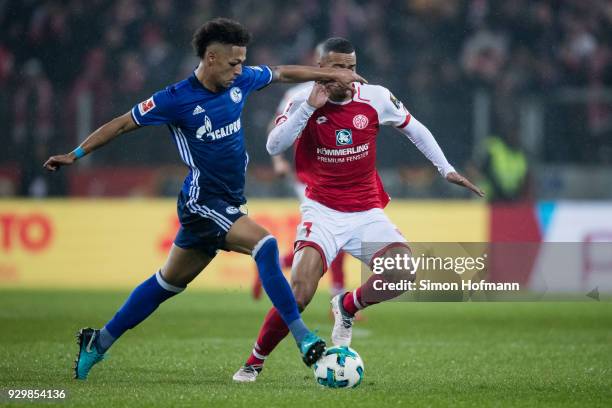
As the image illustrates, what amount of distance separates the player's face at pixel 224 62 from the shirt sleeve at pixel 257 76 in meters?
0.22

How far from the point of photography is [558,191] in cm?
1523

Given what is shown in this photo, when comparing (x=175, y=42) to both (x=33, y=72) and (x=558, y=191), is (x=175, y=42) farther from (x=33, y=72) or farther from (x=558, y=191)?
(x=558, y=191)

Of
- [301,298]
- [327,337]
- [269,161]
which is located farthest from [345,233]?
[269,161]

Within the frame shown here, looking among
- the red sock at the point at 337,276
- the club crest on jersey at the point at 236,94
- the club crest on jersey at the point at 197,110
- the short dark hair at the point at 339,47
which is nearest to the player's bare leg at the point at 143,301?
the club crest on jersey at the point at 197,110

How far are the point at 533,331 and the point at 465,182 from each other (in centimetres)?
345

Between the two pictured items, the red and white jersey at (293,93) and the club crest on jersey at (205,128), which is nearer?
the club crest on jersey at (205,128)

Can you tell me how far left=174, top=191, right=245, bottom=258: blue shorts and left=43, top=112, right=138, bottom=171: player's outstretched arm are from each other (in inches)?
21.8

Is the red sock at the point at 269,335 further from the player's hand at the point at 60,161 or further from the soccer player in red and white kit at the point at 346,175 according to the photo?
the player's hand at the point at 60,161

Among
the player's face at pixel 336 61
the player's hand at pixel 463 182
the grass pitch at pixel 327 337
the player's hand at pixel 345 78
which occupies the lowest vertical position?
the grass pitch at pixel 327 337

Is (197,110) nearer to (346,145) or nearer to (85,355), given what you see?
(346,145)

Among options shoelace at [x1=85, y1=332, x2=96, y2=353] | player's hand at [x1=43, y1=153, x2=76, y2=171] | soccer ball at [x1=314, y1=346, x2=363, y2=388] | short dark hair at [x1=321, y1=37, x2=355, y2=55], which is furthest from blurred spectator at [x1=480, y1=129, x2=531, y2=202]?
player's hand at [x1=43, y1=153, x2=76, y2=171]

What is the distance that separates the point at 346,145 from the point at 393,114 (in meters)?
0.37

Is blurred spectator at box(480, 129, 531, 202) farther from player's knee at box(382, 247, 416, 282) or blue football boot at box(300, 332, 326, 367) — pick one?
blue football boot at box(300, 332, 326, 367)

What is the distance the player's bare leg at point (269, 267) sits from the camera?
252 inches
